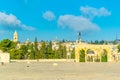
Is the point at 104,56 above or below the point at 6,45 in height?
below

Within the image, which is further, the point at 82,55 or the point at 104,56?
the point at 104,56

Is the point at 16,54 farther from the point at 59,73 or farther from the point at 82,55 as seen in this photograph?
the point at 59,73

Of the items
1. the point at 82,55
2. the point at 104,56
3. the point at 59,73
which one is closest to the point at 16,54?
the point at 82,55

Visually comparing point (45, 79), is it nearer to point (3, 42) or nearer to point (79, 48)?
point (79, 48)

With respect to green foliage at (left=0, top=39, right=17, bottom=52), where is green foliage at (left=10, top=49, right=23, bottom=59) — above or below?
below

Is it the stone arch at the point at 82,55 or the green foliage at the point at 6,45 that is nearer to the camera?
the stone arch at the point at 82,55

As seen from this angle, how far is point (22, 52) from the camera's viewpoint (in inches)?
3371

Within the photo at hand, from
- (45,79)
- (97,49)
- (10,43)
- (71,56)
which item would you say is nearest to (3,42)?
(10,43)

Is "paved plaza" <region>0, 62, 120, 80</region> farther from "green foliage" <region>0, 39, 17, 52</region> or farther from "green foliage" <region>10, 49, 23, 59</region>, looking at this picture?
"green foliage" <region>0, 39, 17, 52</region>

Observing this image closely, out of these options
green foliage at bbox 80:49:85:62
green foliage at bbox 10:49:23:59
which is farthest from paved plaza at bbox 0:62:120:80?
green foliage at bbox 10:49:23:59

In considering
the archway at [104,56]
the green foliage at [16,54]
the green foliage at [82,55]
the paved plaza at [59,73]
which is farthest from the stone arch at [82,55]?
the paved plaza at [59,73]

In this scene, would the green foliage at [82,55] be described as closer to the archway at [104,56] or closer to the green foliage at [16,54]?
the archway at [104,56]

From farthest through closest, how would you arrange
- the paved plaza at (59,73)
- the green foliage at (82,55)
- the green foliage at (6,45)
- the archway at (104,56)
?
1. the green foliage at (6,45)
2. the archway at (104,56)
3. the green foliage at (82,55)
4. the paved plaza at (59,73)

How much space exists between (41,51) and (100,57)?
1780 cm
